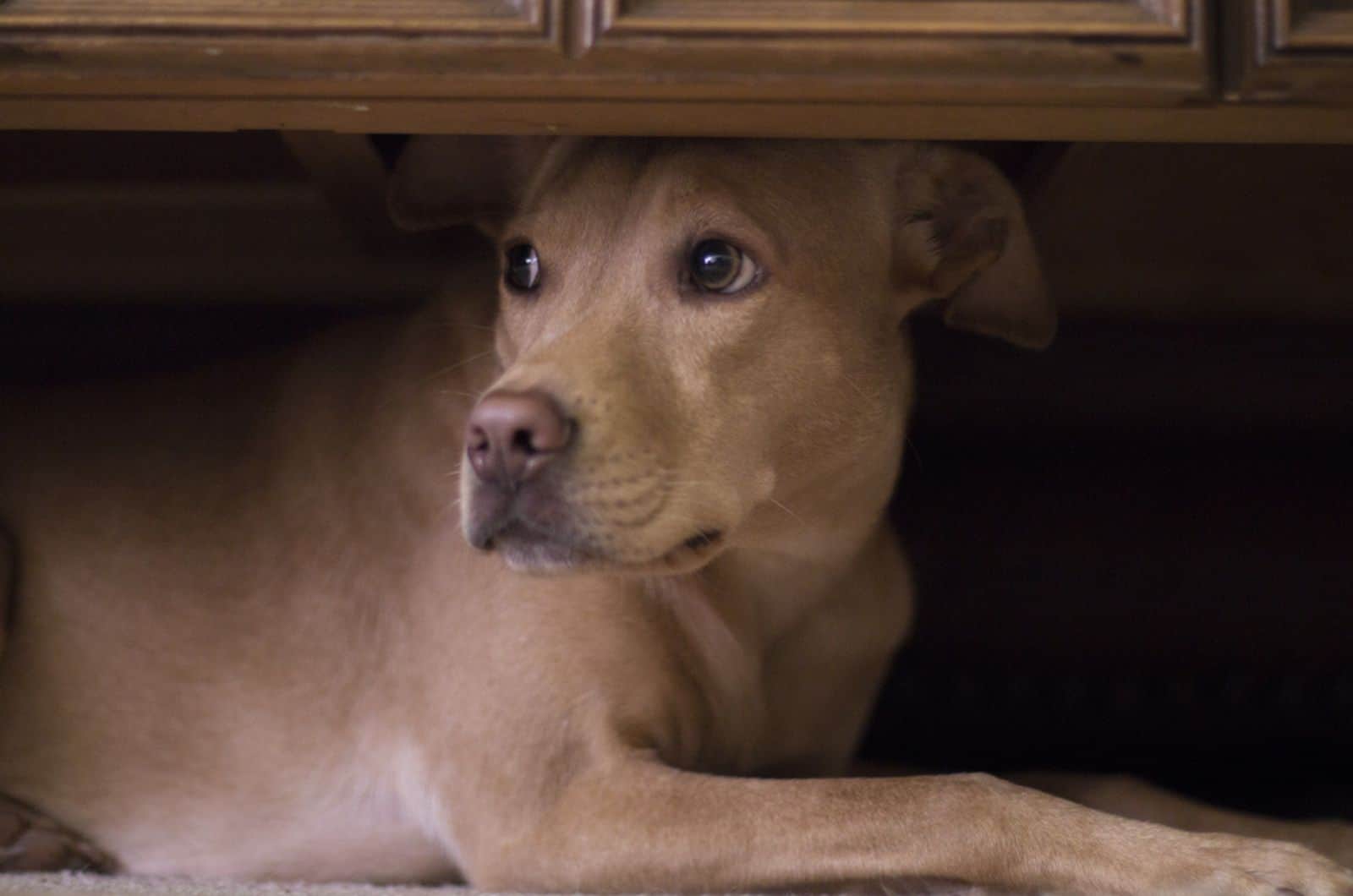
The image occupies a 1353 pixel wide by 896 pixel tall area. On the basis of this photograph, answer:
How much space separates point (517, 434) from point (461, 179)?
2.42 feet

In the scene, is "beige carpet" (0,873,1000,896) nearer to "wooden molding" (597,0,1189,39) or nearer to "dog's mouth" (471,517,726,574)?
"dog's mouth" (471,517,726,574)

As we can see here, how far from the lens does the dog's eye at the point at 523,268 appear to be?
2.08 metres

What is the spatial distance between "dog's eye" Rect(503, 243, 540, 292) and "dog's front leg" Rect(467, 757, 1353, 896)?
2.19 ft

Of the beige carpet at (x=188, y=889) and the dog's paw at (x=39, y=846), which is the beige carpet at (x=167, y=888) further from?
the dog's paw at (x=39, y=846)

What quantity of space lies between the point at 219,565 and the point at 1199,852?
1504mm

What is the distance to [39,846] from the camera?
2.24 metres

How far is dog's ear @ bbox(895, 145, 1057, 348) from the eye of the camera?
2141 mm

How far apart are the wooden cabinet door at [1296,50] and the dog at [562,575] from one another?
60 cm

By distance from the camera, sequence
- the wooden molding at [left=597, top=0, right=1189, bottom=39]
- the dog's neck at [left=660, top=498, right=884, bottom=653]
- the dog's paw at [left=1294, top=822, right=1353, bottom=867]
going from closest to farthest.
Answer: the wooden molding at [left=597, top=0, right=1189, bottom=39], the dog's paw at [left=1294, top=822, right=1353, bottom=867], the dog's neck at [left=660, top=498, right=884, bottom=653]

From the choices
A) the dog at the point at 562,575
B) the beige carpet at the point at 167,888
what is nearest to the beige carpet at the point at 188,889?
the beige carpet at the point at 167,888

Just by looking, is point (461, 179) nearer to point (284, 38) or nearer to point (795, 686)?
point (284, 38)

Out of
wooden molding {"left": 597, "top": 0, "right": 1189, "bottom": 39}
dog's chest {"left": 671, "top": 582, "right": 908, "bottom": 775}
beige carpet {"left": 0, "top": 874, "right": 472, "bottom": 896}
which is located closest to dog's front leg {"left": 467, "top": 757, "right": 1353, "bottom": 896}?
beige carpet {"left": 0, "top": 874, "right": 472, "bottom": 896}

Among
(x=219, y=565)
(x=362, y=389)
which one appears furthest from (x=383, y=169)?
(x=219, y=565)

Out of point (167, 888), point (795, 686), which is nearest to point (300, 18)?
point (167, 888)
